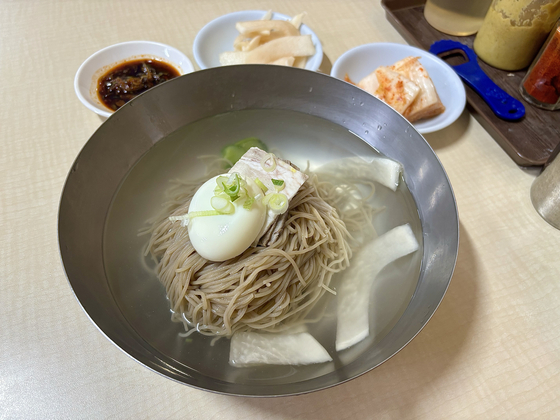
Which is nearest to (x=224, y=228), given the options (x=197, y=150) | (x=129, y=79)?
(x=197, y=150)

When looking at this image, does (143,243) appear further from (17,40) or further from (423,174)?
(17,40)

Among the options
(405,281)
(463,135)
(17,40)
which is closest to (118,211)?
(405,281)

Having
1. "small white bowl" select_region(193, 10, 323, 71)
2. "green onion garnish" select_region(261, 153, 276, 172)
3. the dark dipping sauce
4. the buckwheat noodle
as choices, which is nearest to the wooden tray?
"small white bowl" select_region(193, 10, 323, 71)

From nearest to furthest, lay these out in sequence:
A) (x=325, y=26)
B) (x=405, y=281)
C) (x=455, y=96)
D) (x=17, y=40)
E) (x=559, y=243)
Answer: (x=405, y=281), (x=559, y=243), (x=455, y=96), (x=17, y=40), (x=325, y=26)

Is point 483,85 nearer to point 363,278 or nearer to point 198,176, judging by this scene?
point 363,278

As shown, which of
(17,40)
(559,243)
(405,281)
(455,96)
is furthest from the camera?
(17,40)

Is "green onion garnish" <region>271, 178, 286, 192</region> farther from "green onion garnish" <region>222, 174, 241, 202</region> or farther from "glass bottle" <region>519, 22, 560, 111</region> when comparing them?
"glass bottle" <region>519, 22, 560, 111</region>
